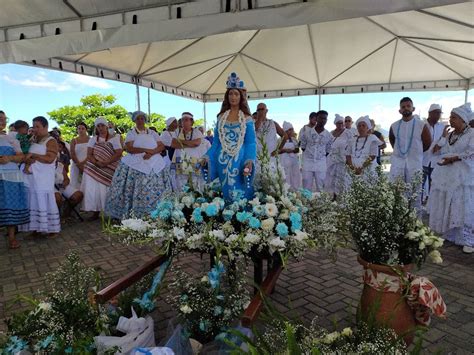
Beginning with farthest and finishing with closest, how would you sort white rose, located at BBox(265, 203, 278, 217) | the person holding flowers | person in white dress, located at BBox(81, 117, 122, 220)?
1. person in white dress, located at BBox(81, 117, 122, 220)
2. the person holding flowers
3. white rose, located at BBox(265, 203, 278, 217)

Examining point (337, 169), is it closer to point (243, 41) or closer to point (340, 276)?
point (243, 41)

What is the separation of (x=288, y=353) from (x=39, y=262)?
13.6 ft

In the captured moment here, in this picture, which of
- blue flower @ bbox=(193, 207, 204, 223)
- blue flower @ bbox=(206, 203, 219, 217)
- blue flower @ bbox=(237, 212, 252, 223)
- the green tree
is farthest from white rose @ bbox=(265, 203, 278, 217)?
the green tree

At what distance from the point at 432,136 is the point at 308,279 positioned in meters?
5.02

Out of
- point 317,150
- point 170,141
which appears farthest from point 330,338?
point 170,141

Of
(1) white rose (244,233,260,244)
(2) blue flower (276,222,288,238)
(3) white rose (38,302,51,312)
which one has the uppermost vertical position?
(2) blue flower (276,222,288,238)

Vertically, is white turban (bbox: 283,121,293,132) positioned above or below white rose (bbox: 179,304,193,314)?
above

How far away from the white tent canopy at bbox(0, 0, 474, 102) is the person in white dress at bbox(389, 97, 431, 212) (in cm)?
158

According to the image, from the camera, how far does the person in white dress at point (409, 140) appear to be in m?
5.55

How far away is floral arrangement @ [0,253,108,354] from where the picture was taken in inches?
73.2

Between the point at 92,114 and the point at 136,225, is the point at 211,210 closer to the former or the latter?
the point at 136,225

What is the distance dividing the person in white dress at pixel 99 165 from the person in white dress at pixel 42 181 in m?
1.17

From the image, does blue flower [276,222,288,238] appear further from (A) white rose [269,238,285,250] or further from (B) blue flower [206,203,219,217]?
(B) blue flower [206,203,219,217]

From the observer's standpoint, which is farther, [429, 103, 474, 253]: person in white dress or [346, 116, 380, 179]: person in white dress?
[346, 116, 380, 179]: person in white dress
